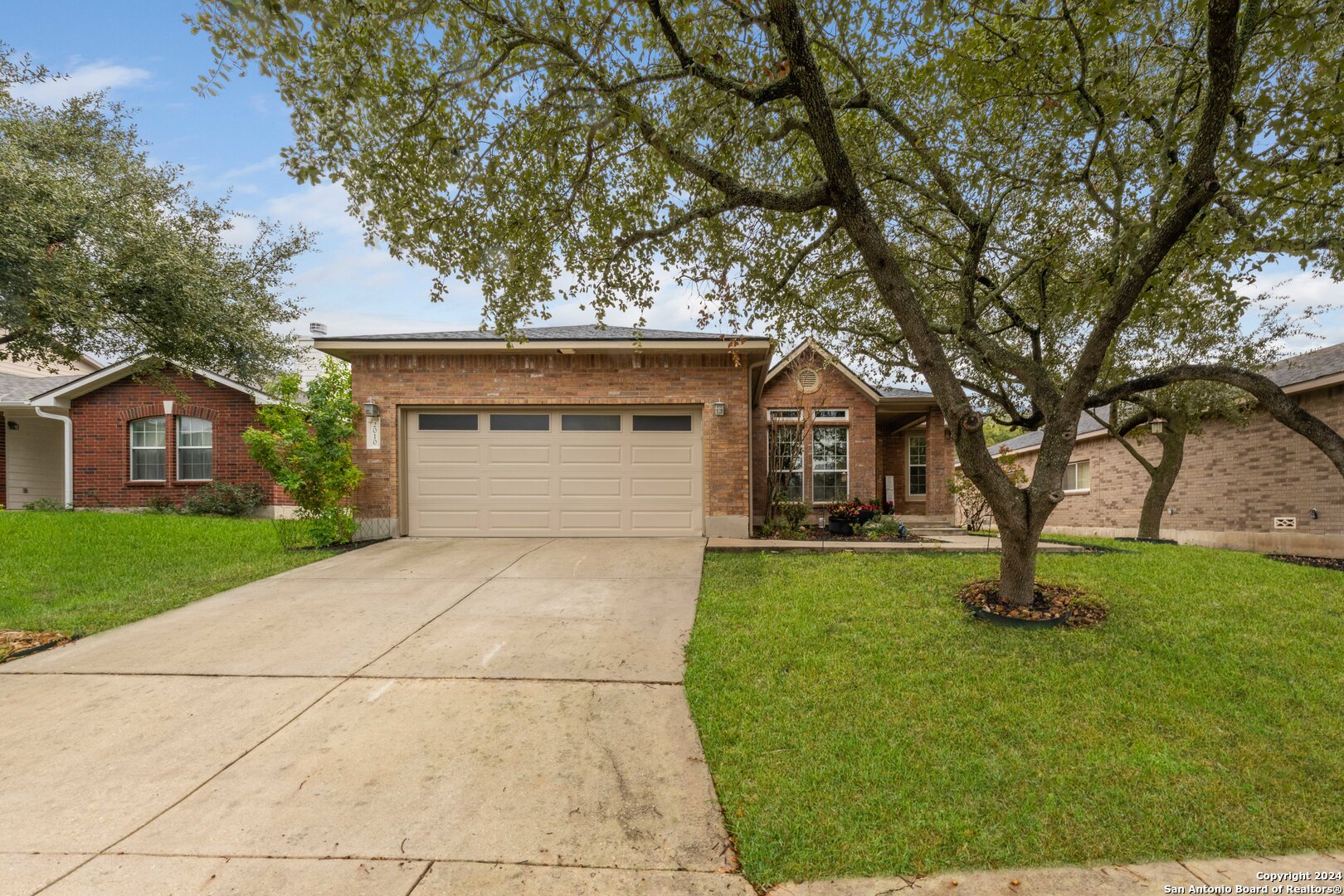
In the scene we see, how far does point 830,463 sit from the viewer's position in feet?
49.0

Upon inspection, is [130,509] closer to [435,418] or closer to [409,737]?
[435,418]

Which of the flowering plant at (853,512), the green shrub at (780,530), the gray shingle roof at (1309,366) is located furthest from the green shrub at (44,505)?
the gray shingle roof at (1309,366)

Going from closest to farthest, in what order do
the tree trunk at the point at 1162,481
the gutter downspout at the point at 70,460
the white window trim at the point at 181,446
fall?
the tree trunk at the point at 1162,481
the gutter downspout at the point at 70,460
the white window trim at the point at 181,446

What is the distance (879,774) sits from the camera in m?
3.08

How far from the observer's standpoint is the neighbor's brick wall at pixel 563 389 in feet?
32.9

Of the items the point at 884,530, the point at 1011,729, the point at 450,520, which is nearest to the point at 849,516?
the point at 884,530

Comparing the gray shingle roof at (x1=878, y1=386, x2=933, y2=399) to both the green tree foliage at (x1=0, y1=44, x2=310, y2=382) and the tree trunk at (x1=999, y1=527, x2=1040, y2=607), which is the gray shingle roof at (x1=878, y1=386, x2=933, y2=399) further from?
the green tree foliage at (x1=0, y1=44, x2=310, y2=382)

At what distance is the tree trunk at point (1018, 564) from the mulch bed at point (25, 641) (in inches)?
327

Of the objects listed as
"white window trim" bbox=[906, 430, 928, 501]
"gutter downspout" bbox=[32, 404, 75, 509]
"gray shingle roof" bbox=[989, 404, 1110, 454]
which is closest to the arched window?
"gutter downspout" bbox=[32, 404, 75, 509]

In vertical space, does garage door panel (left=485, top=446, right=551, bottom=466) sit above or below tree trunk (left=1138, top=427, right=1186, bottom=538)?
above

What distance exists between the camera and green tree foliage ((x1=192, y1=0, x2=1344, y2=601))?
4.64 meters

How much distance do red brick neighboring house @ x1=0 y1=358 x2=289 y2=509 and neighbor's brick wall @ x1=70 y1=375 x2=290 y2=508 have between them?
0.07ft

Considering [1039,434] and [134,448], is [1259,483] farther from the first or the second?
[134,448]

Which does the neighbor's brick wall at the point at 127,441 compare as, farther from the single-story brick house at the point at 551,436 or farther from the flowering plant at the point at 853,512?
the flowering plant at the point at 853,512
